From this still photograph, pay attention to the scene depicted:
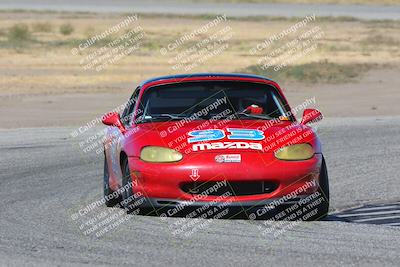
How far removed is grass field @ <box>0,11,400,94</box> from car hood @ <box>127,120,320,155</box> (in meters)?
18.8

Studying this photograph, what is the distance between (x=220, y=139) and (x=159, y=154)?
1.85ft

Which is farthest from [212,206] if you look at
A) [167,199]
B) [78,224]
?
[78,224]

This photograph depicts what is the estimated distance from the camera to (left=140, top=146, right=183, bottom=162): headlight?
1005 cm

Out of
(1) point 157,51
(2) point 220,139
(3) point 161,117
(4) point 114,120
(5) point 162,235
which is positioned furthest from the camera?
(1) point 157,51

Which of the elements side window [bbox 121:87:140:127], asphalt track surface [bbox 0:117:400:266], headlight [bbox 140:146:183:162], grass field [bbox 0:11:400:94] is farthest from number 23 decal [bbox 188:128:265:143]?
grass field [bbox 0:11:400:94]

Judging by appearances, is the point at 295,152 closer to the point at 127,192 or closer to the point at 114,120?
the point at 127,192

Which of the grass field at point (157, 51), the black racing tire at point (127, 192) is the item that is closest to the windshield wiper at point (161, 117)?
the black racing tire at point (127, 192)

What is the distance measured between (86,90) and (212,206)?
66.1ft

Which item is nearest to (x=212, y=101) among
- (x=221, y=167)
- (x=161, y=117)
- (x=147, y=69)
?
(x=161, y=117)

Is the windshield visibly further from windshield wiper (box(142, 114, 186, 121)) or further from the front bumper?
the front bumper

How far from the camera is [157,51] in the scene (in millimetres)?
42625

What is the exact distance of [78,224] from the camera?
9.77m

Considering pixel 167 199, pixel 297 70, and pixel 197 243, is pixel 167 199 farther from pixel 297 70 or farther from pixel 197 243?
pixel 297 70

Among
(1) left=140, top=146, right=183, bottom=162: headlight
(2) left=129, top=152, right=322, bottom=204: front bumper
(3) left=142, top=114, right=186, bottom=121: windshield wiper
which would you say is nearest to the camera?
(2) left=129, top=152, right=322, bottom=204: front bumper
